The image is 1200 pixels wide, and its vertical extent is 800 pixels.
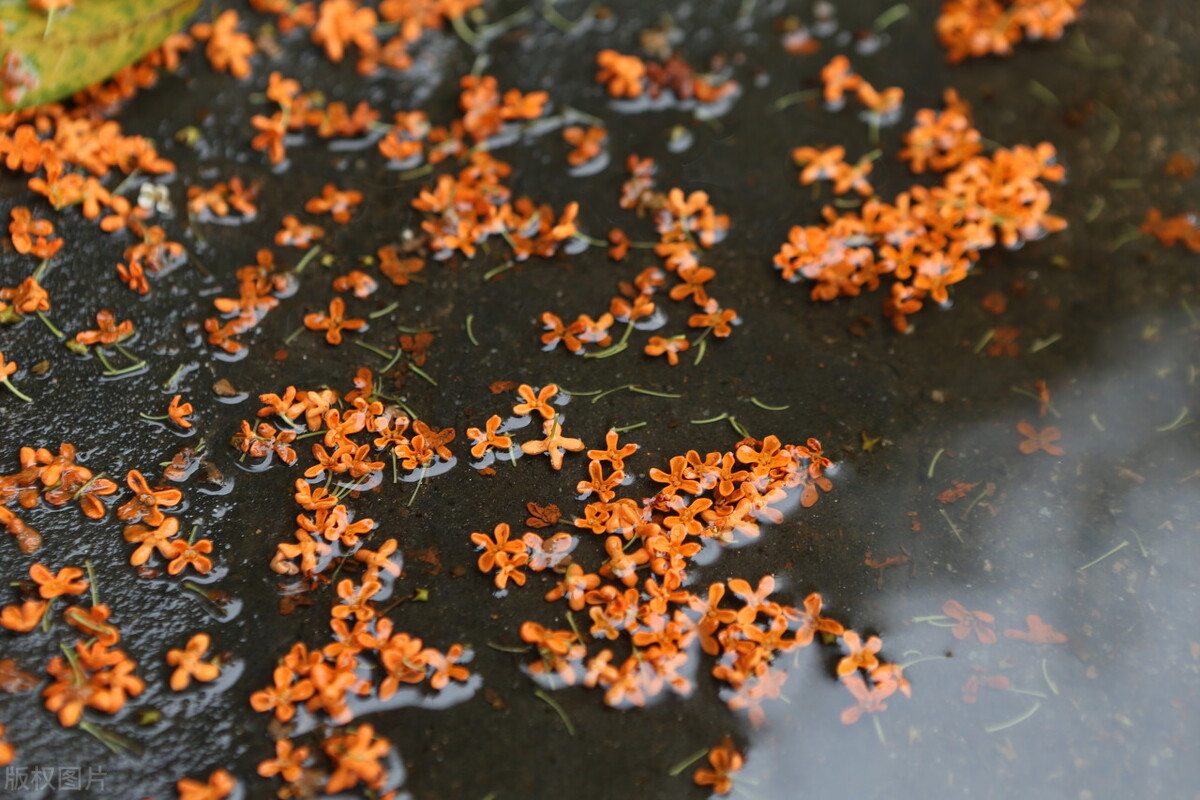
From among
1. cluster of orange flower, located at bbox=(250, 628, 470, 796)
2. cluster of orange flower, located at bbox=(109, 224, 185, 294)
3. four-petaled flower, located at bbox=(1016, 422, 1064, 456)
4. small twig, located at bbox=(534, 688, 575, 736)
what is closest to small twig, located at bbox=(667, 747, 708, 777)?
small twig, located at bbox=(534, 688, 575, 736)

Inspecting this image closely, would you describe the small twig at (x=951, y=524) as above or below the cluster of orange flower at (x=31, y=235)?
below

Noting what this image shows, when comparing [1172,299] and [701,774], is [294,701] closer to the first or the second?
[701,774]

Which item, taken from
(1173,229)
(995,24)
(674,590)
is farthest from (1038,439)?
(995,24)

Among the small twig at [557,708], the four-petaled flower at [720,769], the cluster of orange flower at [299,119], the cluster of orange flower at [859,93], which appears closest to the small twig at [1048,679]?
the four-petaled flower at [720,769]

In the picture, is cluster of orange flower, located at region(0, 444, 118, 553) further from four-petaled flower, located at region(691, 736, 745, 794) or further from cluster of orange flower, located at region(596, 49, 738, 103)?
cluster of orange flower, located at region(596, 49, 738, 103)

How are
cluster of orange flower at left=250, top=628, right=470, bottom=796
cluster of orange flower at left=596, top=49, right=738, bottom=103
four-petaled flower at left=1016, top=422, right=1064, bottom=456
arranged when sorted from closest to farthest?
cluster of orange flower at left=250, top=628, right=470, bottom=796
four-petaled flower at left=1016, top=422, right=1064, bottom=456
cluster of orange flower at left=596, top=49, right=738, bottom=103

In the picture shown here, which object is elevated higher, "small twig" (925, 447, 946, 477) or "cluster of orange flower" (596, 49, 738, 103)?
"cluster of orange flower" (596, 49, 738, 103)

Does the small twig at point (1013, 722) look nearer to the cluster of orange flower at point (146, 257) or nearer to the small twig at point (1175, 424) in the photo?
the small twig at point (1175, 424)
